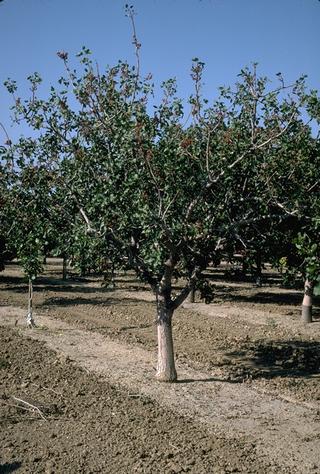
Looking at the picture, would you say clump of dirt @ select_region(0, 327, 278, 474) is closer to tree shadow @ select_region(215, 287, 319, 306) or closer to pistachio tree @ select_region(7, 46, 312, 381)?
pistachio tree @ select_region(7, 46, 312, 381)

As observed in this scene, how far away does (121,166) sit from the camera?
8461mm

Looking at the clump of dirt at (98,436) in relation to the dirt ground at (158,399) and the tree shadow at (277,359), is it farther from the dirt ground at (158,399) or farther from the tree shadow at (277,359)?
the tree shadow at (277,359)

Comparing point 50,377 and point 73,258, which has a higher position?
point 73,258

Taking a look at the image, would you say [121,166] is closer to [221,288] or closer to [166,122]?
[166,122]

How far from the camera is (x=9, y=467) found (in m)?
5.64

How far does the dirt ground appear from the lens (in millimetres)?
6125

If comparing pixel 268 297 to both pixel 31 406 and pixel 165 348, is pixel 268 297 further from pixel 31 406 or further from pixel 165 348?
pixel 31 406

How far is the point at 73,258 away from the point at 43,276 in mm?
28053

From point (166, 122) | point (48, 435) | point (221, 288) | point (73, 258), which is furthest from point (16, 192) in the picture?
point (221, 288)

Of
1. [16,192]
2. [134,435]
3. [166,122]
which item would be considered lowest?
[134,435]

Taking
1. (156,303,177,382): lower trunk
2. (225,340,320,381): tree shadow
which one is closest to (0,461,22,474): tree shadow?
(156,303,177,382): lower trunk

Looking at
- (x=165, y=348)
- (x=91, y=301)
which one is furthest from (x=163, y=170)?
(x=91, y=301)

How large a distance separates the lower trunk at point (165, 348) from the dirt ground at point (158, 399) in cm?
34

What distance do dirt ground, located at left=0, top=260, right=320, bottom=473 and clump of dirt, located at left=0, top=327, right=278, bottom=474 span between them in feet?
0.05
